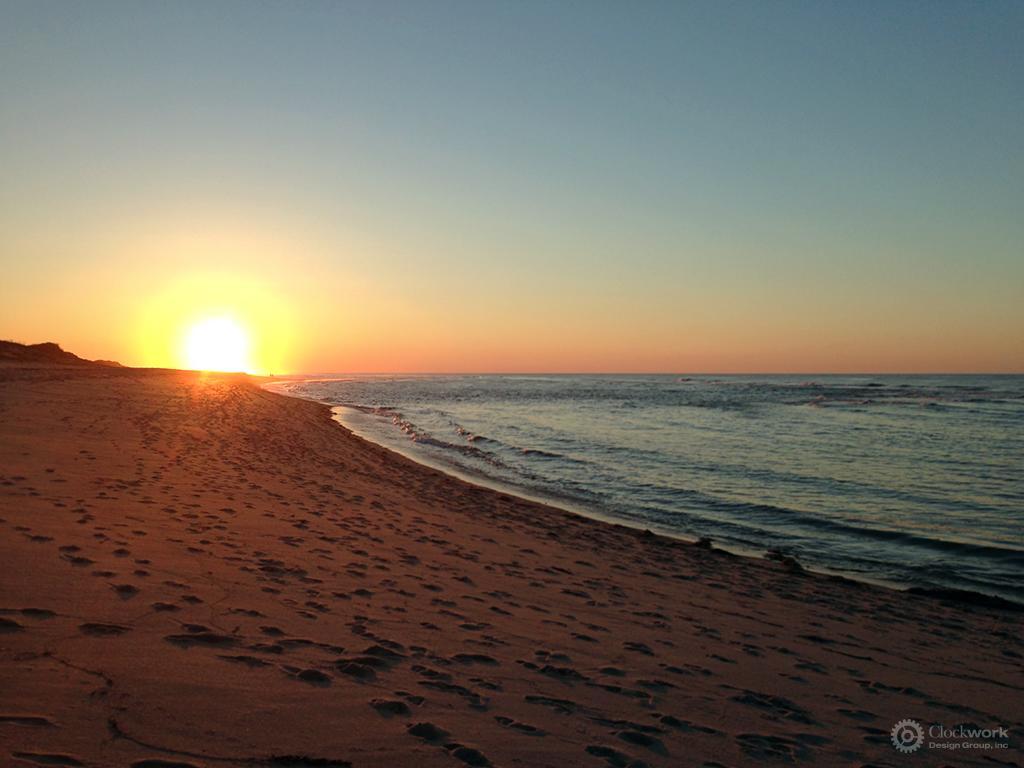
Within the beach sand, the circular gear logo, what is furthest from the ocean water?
the circular gear logo

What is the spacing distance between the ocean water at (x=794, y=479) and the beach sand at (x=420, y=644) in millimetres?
2645

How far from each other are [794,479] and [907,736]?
53.9 feet

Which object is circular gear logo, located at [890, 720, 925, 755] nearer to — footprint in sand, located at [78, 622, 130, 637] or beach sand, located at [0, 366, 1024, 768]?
beach sand, located at [0, 366, 1024, 768]

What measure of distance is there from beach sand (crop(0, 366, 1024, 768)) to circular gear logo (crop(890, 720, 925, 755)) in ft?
0.29

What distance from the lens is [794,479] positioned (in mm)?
20781

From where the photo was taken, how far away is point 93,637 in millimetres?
4707

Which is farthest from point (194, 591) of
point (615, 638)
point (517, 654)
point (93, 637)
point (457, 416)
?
point (457, 416)

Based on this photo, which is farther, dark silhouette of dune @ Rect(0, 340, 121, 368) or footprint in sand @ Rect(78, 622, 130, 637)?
dark silhouette of dune @ Rect(0, 340, 121, 368)

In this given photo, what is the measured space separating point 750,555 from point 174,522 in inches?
400

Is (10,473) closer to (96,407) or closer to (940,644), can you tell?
(940,644)

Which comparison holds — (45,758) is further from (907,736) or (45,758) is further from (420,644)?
(907,736)

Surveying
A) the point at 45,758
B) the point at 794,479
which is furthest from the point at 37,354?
the point at 45,758

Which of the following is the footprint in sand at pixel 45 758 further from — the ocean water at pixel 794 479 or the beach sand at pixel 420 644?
the ocean water at pixel 794 479

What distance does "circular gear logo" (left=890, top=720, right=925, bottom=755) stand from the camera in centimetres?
516
